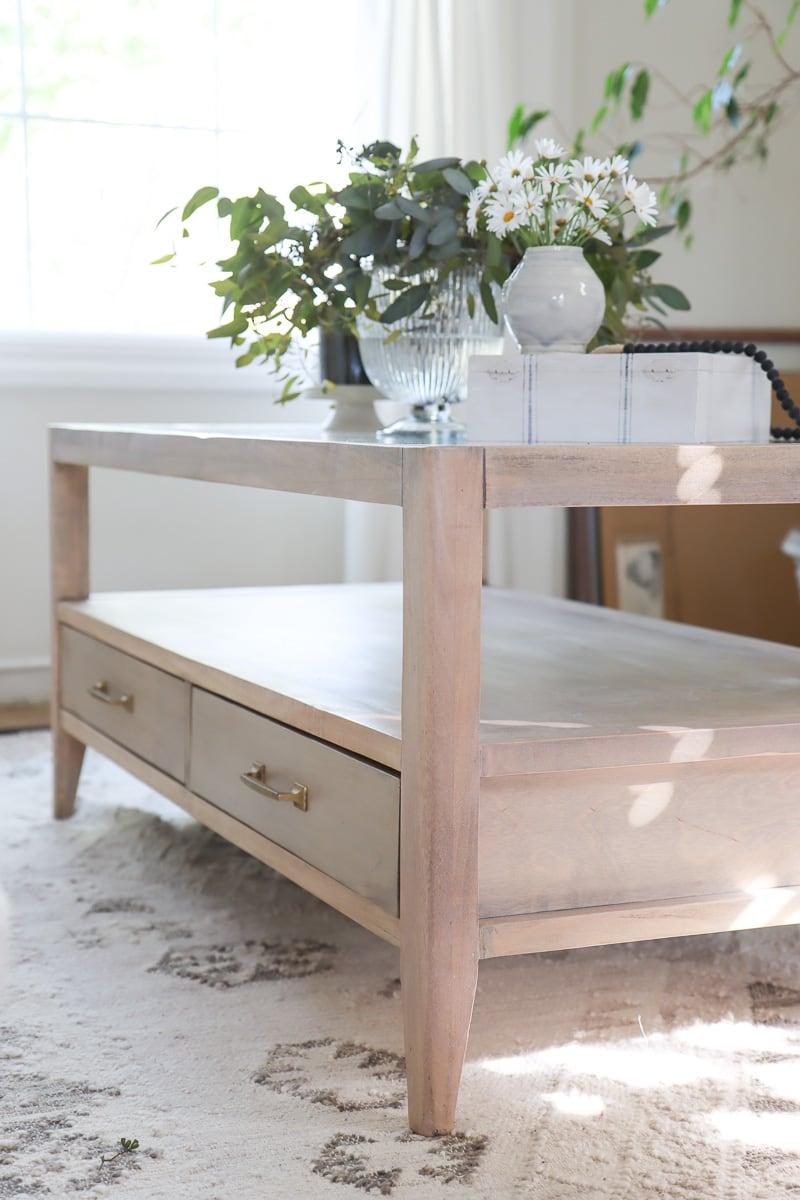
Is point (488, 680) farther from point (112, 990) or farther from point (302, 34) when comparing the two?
point (302, 34)

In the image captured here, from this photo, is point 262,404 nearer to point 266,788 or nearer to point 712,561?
point 712,561

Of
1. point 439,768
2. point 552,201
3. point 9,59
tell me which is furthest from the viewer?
point 9,59

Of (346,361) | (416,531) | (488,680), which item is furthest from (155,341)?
(416,531)

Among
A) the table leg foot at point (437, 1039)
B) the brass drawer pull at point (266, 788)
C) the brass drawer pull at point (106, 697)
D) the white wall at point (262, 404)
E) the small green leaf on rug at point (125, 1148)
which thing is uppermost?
the white wall at point (262, 404)

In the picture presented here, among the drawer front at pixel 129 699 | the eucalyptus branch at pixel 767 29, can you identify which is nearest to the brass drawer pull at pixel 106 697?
the drawer front at pixel 129 699

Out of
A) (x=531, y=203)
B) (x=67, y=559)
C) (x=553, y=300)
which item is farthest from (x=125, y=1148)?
(x=67, y=559)

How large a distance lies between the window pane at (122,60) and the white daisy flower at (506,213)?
1.61 metres

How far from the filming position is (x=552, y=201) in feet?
4.33

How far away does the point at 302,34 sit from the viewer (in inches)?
109

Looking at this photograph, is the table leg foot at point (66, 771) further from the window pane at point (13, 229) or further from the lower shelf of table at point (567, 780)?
the window pane at point (13, 229)

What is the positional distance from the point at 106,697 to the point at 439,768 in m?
0.80

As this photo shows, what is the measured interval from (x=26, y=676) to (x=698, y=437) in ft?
6.00

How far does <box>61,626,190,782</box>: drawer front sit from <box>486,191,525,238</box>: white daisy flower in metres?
0.56

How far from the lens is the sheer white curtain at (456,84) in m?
2.59
